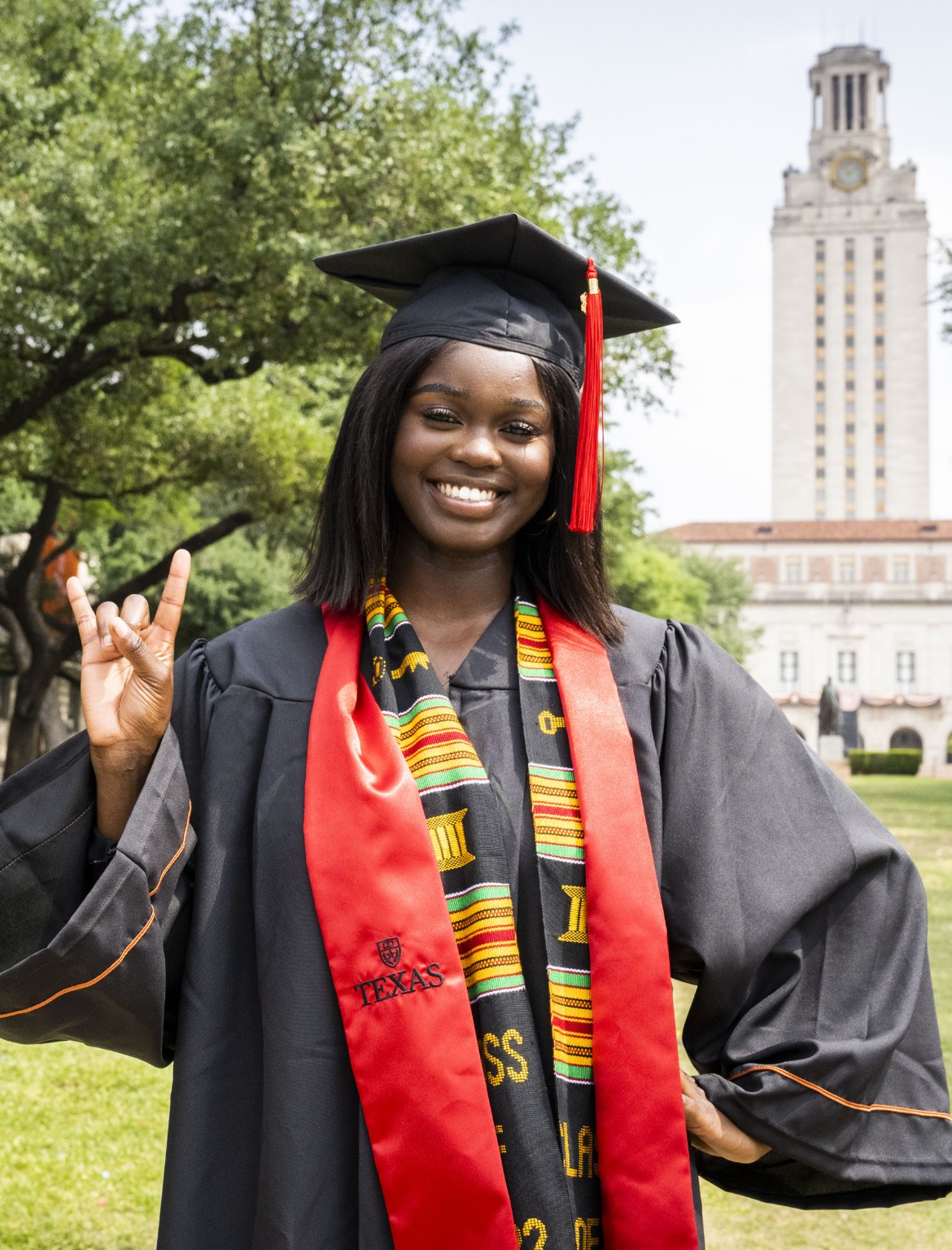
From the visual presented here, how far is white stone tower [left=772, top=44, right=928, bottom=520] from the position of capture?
8800 centimetres

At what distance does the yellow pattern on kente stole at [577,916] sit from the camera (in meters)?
1.76

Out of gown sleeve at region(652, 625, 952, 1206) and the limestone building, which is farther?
the limestone building

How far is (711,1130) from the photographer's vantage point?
1.78 metres

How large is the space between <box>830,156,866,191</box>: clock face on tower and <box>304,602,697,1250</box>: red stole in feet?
324

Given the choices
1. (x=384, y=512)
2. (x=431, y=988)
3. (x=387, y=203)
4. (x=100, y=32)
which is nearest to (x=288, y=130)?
(x=387, y=203)

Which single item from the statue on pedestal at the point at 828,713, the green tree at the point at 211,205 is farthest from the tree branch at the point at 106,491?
the statue on pedestal at the point at 828,713

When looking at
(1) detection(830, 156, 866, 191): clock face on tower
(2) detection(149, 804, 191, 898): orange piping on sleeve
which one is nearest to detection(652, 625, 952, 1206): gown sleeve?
(2) detection(149, 804, 191, 898): orange piping on sleeve

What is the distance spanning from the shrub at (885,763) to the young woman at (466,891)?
4240 cm

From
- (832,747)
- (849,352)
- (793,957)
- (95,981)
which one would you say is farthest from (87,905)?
(849,352)

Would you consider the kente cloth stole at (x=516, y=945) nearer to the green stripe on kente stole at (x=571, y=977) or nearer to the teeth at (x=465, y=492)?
the green stripe on kente stole at (x=571, y=977)

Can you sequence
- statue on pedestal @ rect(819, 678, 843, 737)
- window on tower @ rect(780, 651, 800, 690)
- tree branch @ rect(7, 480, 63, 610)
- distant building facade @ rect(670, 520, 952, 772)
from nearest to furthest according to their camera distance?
1. tree branch @ rect(7, 480, 63, 610)
2. statue on pedestal @ rect(819, 678, 843, 737)
3. distant building facade @ rect(670, 520, 952, 772)
4. window on tower @ rect(780, 651, 800, 690)

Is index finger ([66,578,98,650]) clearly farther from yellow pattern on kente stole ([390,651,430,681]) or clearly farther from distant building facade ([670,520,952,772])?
distant building facade ([670,520,952,772])

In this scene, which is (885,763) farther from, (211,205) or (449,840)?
(449,840)

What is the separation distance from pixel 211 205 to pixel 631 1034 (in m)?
9.54
